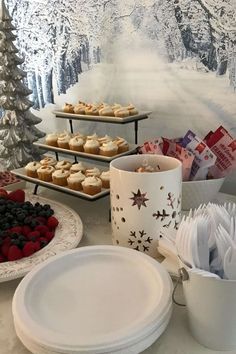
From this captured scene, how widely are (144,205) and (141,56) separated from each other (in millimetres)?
516

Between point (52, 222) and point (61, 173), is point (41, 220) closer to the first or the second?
point (52, 222)

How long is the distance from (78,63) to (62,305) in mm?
809

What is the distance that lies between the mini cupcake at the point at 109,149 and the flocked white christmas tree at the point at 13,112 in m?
0.33

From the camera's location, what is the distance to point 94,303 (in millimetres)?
471

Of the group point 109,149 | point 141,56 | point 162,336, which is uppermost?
point 141,56

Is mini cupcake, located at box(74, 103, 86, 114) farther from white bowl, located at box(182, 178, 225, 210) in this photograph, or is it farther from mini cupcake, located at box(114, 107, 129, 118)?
white bowl, located at box(182, 178, 225, 210)

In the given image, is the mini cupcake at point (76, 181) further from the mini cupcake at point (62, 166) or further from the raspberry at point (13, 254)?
the raspberry at point (13, 254)

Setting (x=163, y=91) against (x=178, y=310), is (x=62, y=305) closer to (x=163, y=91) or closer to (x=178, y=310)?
(x=178, y=310)

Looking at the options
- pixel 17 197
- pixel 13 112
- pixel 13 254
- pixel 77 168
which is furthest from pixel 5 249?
pixel 13 112

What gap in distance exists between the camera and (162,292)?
1.52 ft

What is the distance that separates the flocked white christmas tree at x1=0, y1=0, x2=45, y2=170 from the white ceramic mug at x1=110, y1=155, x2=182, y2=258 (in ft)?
1.78

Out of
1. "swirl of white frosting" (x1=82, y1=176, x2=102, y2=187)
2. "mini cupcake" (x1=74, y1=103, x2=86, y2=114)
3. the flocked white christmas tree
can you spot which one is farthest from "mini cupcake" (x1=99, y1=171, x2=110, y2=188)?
the flocked white christmas tree

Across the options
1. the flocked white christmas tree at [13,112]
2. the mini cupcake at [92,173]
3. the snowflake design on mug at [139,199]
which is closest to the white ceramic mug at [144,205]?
the snowflake design on mug at [139,199]

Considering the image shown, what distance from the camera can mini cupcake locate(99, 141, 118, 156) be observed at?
0.83m
